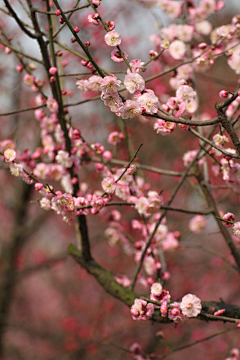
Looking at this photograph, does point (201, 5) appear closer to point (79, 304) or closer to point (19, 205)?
point (19, 205)

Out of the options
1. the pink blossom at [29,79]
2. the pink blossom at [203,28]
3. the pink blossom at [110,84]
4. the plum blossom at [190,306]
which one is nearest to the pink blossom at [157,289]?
the plum blossom at [190,306]

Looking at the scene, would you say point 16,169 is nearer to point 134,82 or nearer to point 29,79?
point 134,82

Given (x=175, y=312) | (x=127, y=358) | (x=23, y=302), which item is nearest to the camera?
(x=175, y=312)

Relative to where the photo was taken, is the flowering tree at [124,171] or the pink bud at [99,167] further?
the pink bud at [99,167]

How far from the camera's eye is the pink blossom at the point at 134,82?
4.16ft

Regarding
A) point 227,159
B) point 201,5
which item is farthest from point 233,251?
point 201,5

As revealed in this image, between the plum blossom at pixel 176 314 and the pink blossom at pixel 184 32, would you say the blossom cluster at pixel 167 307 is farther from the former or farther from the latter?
the pink blossom at pixel 184 32

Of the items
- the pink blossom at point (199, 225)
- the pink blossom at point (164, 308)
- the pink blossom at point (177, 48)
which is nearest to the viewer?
the pink blossom at point (164, 308)

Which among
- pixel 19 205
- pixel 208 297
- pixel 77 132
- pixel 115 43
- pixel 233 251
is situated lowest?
pixel 233 251

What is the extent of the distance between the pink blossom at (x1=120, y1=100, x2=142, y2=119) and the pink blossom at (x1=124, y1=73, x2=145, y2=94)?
0.08 metres

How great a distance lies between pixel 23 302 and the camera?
8.28 metres

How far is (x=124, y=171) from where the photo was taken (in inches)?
56.8

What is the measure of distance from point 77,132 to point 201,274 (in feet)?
17.8

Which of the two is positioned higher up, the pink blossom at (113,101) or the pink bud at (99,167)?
the pink bud at (99,167)
